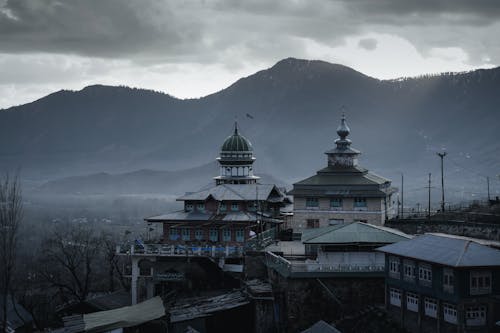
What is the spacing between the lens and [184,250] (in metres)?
70.5

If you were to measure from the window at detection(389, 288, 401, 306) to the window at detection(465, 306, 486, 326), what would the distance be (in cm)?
604

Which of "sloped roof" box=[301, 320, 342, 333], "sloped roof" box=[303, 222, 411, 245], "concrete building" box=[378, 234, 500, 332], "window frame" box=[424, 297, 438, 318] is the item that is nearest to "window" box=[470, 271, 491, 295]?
"concrete building" box=[378, 234, 500, 332]

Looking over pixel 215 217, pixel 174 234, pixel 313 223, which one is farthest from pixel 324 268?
pixel 174 234

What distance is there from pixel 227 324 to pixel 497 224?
69.3 ft

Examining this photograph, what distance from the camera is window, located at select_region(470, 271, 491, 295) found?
157 ft

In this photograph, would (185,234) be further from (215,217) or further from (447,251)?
(447,251)

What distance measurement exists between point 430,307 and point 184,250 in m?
25.3

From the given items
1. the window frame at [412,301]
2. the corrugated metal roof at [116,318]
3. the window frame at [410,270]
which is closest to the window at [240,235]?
the corrugated metal roof at [116,318]

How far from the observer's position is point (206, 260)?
233ft

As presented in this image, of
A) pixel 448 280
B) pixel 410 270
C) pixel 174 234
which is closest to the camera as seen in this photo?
pixel 448 280

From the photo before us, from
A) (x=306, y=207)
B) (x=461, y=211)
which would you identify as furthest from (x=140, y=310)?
(x=461, y=211)

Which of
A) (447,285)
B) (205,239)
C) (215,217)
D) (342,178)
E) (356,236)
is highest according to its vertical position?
(342,178)

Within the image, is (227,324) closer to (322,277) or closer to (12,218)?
(322,277)

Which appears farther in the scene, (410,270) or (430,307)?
(410,270)
